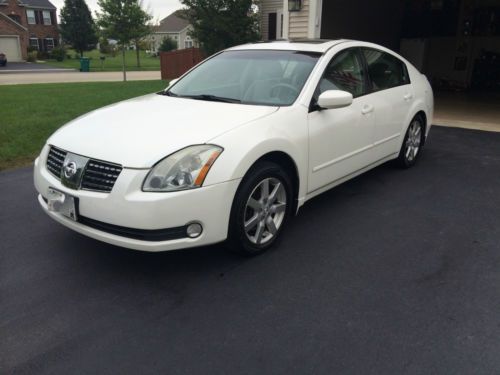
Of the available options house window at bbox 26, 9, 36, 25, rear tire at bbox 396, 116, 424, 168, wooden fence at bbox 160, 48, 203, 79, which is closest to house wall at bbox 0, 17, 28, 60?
house window at bbox 26, 9, 36, 25

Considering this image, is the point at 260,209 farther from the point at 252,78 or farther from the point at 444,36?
the point at 444,36

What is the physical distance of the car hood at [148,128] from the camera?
2873 millimetres

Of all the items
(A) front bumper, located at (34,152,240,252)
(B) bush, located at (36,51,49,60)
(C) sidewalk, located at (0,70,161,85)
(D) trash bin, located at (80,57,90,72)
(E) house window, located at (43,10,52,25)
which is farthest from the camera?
(E) house window, located at (43,10,52,25)

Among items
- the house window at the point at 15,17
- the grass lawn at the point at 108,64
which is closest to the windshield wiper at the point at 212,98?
the grass lawn at the point at 108,64

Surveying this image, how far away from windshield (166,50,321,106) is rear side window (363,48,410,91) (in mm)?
906

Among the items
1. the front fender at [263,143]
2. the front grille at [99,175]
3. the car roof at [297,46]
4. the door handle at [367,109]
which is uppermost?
the car roof at [297,46]

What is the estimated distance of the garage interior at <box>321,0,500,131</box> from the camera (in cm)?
1355

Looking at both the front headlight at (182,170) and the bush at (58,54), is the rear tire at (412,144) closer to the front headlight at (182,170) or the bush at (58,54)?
the front headlight at (182,170)

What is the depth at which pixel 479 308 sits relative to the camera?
9.00ft

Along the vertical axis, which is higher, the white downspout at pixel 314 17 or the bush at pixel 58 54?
the white downspout at pixel 314 17

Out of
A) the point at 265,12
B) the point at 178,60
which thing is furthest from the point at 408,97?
the point at 265,12

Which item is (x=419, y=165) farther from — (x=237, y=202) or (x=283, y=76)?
(x=237, y=202)

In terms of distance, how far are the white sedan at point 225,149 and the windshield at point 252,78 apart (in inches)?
0.5

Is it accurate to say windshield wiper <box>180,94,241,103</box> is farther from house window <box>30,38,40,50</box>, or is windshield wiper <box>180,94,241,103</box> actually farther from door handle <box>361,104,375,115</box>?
house window <box>30,38,40,50</box>
